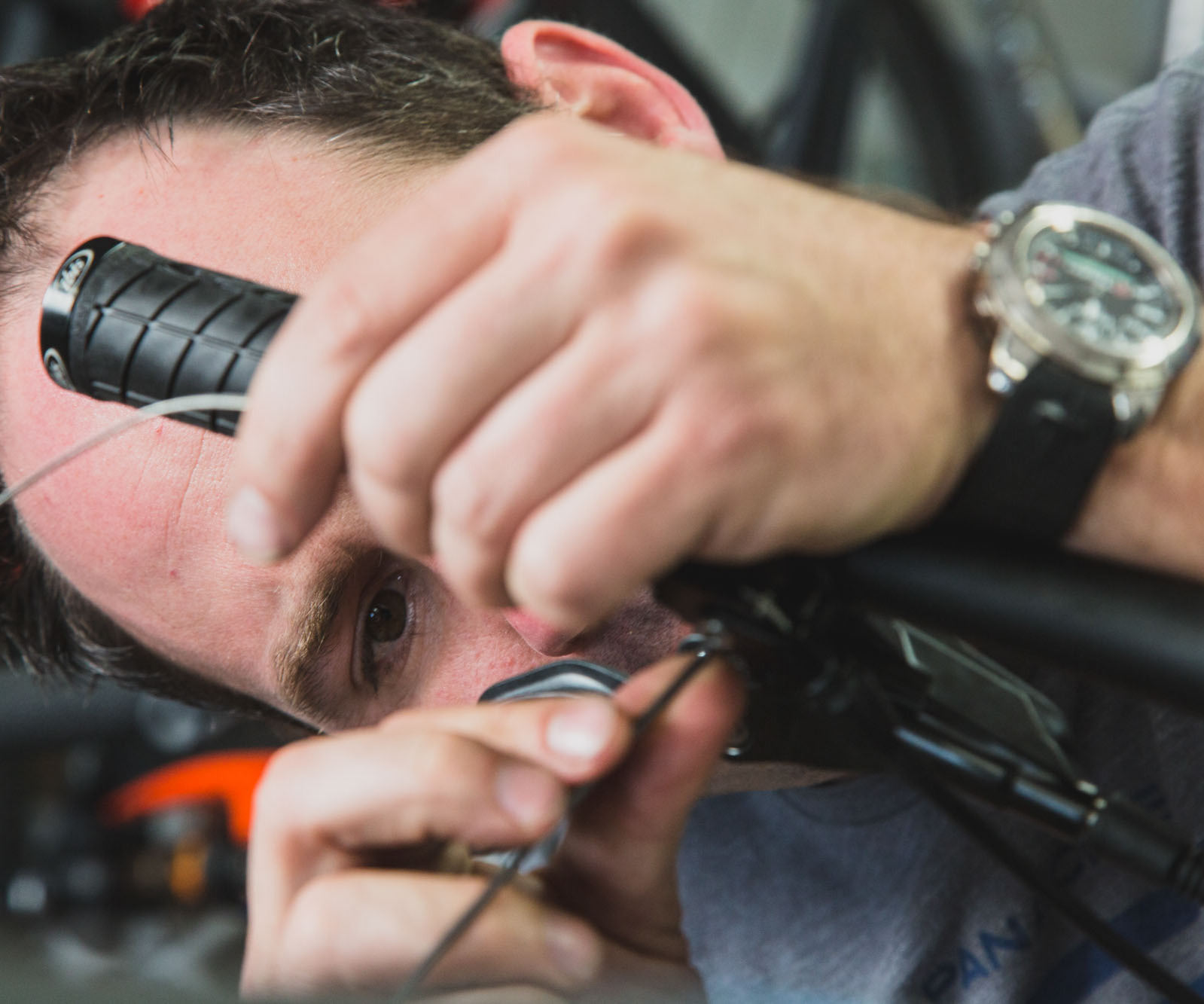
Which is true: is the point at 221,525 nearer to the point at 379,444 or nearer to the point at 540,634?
the point at 540,634

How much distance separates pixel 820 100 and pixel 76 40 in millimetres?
1151

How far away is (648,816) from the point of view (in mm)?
442

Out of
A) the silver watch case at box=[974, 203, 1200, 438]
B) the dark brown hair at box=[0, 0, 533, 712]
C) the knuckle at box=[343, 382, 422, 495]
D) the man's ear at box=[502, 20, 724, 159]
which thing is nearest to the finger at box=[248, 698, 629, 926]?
the knuckle at box=[343, 382, 422, 495]

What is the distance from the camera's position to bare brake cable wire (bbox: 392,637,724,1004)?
38 centimetres

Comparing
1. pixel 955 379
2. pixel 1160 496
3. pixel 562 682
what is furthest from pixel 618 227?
pixel 562 682

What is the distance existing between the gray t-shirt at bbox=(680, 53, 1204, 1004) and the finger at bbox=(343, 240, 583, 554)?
616mm

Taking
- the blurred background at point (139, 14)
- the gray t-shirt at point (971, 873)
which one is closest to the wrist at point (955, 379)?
the gray t-shirt at point (971, 873)

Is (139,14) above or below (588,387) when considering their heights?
below

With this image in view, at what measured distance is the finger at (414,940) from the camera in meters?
0.42

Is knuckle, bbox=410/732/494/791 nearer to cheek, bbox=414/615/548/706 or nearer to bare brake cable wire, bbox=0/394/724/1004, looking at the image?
bare brake cable wire, bbox=0/394/724/1004

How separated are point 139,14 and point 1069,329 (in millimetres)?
1438

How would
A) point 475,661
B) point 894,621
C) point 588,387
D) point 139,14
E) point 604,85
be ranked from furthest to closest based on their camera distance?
point 139,14
point 604,85
point 475,661
point 894,621
point 588,387

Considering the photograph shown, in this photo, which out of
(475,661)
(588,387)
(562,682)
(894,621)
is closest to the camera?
(588,387)

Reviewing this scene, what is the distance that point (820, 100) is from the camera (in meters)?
1.63
